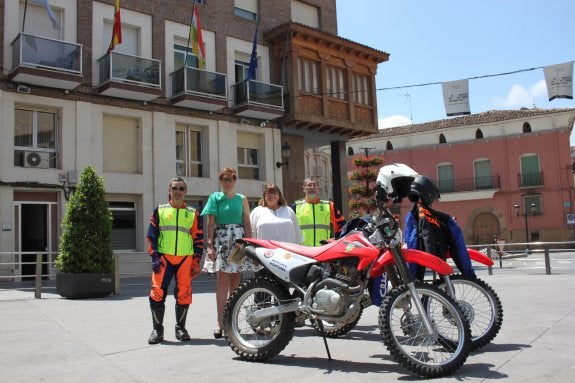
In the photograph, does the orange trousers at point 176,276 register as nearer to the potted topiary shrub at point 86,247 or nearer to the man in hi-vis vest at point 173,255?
the man in hi-vis vest at point 173,255

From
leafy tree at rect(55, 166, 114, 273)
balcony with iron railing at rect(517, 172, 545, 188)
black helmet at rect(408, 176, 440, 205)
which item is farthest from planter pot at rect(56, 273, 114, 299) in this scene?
balcony with iron railing at rect(517, 172, 545, 188)

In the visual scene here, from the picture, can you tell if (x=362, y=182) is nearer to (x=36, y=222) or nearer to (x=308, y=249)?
(x=36, y=222)

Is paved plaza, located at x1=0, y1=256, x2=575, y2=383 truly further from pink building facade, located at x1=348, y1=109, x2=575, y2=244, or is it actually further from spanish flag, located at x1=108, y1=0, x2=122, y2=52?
pink building facade, located at x1=348, y1=109, x2=575, y2=244

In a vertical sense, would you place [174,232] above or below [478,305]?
above

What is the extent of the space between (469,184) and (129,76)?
36081mm

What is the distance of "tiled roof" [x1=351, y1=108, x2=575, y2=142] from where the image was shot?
4716cm

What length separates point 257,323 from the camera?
17.3ft

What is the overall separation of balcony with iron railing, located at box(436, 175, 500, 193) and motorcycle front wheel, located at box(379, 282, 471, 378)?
45.6 meters

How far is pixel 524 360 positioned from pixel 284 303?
80.1 inches

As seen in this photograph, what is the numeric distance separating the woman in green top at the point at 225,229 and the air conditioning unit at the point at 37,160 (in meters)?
13.0

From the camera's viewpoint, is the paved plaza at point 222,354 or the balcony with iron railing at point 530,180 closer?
the paved plaza at point 222,354

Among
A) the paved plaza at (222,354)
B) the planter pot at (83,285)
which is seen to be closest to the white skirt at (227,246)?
the paved plaza at (222,354)

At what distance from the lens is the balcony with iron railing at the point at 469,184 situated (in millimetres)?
47844

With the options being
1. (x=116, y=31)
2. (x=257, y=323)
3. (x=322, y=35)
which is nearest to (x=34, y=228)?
(x=116, y=31)
